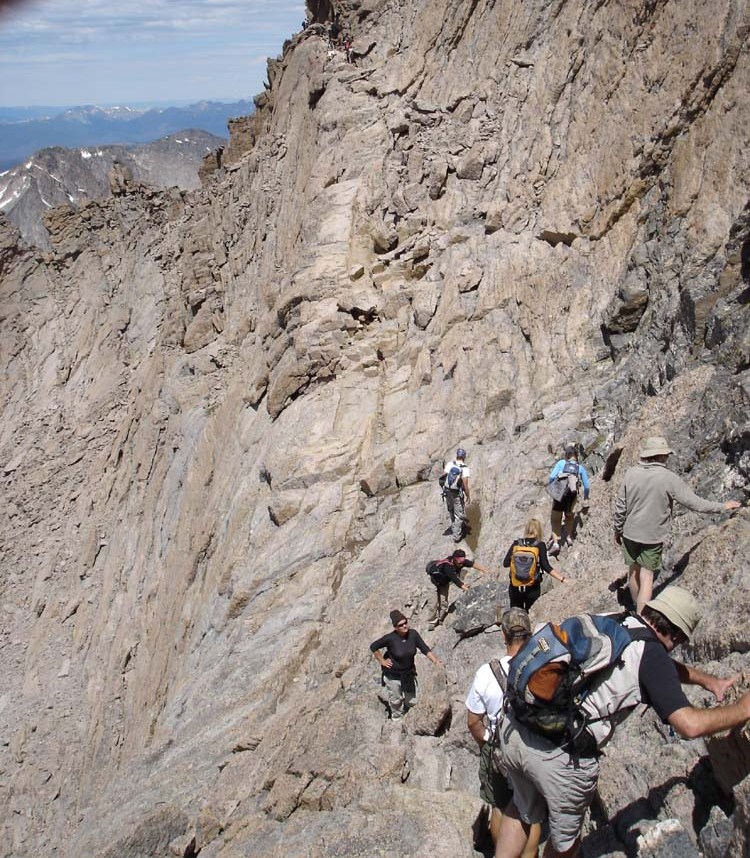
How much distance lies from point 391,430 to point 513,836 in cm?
1197

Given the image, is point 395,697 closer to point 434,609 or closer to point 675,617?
point 434,609

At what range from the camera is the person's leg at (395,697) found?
9047 millimetres

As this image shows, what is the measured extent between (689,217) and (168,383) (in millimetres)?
19889

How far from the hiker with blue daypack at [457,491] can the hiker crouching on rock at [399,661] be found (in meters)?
4.05

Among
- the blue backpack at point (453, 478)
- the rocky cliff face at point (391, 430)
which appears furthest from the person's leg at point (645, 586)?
the blue backpack at point (453, 478)

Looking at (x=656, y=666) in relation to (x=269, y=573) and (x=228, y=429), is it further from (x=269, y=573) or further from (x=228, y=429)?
(x=228, y=429)

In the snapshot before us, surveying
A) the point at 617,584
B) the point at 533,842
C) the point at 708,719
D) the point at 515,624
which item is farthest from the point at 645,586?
the point at 708,719

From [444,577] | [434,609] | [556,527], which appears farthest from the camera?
[434,609]

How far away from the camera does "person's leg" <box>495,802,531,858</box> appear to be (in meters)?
5.49

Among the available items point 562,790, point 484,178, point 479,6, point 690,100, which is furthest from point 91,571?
point 562,790

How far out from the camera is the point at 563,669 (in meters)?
4.51

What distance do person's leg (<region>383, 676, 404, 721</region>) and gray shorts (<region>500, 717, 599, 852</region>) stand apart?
398 cm

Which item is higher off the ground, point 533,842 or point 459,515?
point 533,842

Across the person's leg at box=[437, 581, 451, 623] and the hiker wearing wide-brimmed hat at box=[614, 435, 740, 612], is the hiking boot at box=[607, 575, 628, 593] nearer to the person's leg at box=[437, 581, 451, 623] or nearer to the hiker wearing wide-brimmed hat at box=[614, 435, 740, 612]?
the hiker wearing wide-brimmed hat at box=[614, 435, 740, 612]
